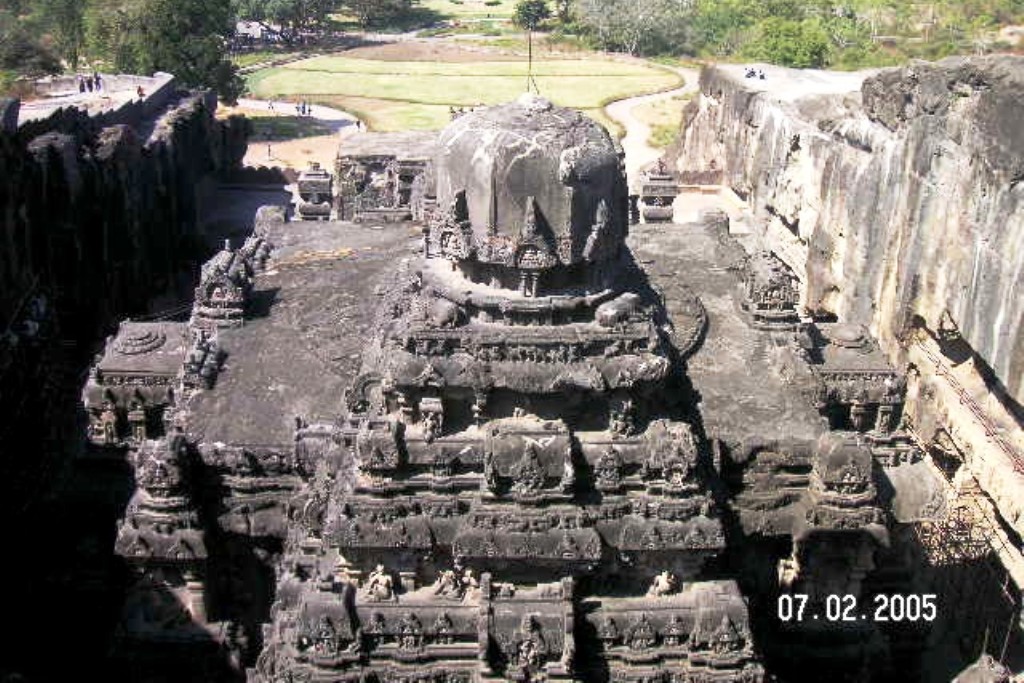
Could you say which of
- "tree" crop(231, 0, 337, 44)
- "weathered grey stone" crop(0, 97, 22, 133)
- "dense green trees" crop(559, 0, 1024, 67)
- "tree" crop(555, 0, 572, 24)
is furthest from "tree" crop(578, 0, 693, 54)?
"weathered grey stone" crop(0, 97, 22, 133)

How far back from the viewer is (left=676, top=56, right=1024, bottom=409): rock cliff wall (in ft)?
73.7

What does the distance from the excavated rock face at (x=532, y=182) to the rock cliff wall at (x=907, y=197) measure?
1259 cm

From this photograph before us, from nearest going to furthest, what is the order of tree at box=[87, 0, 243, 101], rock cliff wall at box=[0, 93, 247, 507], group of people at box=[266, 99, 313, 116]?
rock cliff wall at box=[0, 93, 247, 507] → tree at box=[87, 0, 243, 101] → group of people at box=[266, 99, 313, 116]

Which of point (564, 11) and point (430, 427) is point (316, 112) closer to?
point (564, 11)

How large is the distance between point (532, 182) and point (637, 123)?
4928 centimetres

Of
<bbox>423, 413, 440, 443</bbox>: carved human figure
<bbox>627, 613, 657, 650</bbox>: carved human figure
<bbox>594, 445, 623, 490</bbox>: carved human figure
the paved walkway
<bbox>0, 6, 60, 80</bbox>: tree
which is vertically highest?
<bbox>0, 6, 60, 80</bbox>: tree

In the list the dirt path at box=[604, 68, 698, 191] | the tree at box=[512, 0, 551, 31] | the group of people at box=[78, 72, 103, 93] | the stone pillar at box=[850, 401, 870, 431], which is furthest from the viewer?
the dirt path at box=[604, 68, 698, 191]

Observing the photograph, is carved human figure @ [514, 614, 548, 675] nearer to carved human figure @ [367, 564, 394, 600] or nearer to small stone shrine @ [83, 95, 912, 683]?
A: small stone shrine @ [83, 95, 912, 683]

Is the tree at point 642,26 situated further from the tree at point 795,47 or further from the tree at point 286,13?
the tree at point 286,13

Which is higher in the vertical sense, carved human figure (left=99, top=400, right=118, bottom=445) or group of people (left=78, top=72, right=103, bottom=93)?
group of people (left=78, top=72, right=103, bottom=93)

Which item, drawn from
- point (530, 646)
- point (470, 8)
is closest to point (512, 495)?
point (530, 646)

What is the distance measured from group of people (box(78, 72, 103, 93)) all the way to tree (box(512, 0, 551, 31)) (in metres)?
19.0

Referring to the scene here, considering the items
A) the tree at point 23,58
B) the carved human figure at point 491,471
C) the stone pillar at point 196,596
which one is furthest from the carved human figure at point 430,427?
the tree at point 23,58

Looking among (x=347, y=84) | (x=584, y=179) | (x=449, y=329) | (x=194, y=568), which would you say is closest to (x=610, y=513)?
(x=449, y=329)
